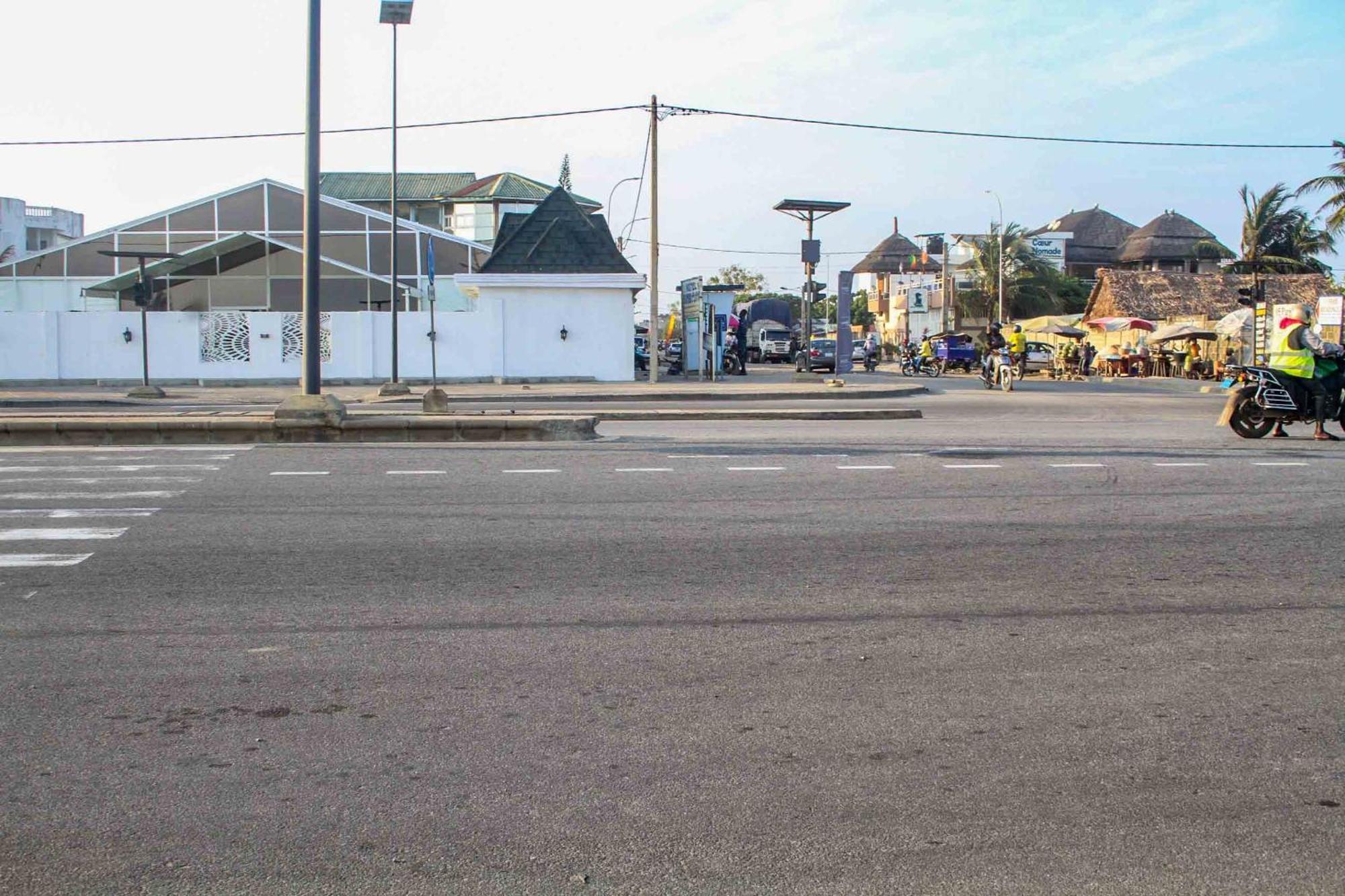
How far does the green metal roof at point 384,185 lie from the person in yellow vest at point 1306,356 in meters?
62.3

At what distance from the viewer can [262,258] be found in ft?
143

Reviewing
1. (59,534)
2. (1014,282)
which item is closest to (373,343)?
(59,534)

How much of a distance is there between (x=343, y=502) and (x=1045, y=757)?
724 centimetres

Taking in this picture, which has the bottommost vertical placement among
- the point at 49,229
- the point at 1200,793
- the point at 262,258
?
the point at 1200,793

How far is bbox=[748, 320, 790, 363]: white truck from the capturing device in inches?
2630

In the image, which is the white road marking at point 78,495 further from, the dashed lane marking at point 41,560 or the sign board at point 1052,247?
the sign board at point 1052,247

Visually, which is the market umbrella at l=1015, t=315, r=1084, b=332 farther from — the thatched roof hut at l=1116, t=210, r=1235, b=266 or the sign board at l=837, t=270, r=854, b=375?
the sign board at l=837, t=270, r=854, b=375

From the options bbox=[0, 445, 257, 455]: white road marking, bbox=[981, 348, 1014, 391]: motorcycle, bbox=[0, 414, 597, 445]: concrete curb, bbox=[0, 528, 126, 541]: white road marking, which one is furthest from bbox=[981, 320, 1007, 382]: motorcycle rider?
bbox=[0, 528, 126, 541]: white road marking

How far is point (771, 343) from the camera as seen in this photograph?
67.0m

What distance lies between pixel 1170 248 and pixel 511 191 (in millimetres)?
48339

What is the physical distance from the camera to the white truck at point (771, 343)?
66812mm

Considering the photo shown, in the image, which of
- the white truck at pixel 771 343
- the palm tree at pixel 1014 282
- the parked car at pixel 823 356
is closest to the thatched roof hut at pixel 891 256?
the palm tree at pixel 1014 282

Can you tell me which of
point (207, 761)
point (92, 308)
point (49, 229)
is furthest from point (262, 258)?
point (49, 229)

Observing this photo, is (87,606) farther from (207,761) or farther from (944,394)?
(944,394)
